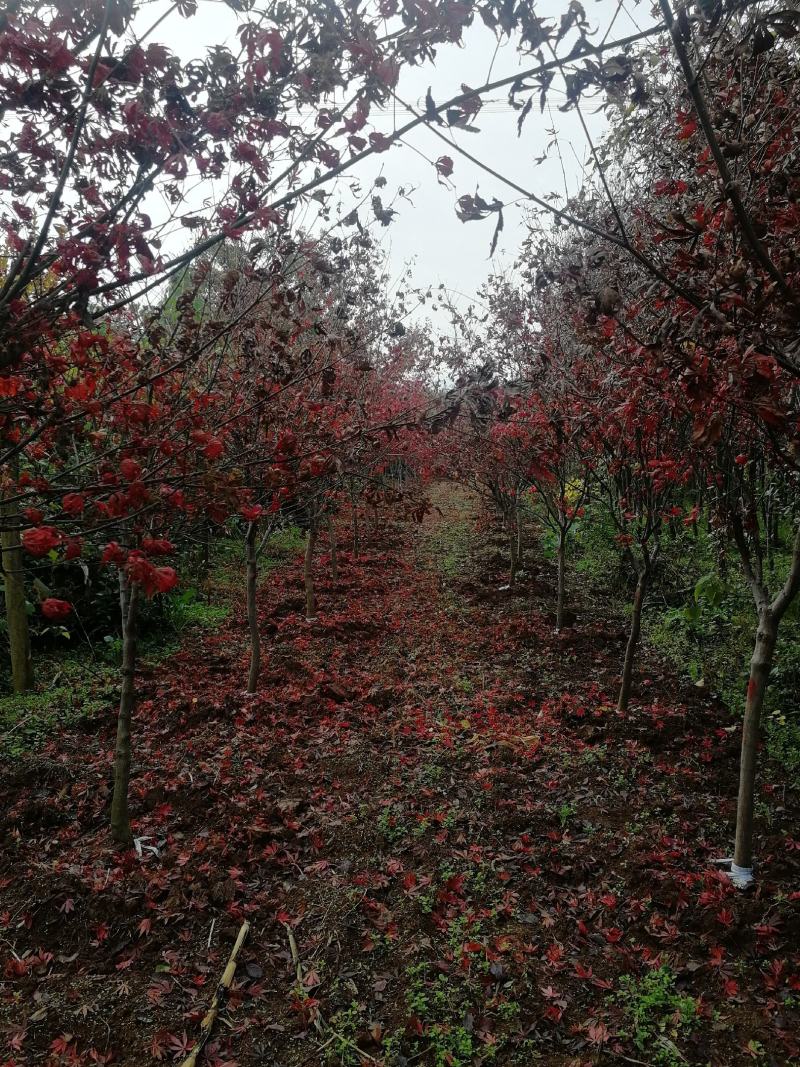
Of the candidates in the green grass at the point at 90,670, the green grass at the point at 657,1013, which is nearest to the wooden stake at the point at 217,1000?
the green grass at the point at 657,1013

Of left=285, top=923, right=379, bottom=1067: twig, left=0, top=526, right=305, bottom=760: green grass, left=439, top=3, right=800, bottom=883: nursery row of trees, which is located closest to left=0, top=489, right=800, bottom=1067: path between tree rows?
left=285, top=923, right=379, bottom=1067: twig

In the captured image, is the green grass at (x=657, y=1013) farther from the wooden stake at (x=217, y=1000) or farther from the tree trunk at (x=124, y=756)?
the tree trunk at (x=124, y=756)

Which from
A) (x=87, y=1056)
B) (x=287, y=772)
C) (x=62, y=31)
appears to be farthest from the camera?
(x=287, y=772)

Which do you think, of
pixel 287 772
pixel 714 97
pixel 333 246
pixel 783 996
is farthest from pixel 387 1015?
pixel 333 246

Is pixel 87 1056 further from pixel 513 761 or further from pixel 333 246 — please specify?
pixel 333 246

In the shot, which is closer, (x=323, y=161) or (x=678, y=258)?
(x=678, y=258)

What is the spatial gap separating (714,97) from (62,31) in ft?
9.47

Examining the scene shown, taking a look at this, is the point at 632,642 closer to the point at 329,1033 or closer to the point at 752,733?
the point at 752,733

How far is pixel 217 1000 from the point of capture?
9.99ft

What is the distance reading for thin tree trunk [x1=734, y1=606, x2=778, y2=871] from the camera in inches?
141

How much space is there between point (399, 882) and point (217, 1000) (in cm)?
Answer: 126

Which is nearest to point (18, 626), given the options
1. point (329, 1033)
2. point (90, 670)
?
point (90, 670)

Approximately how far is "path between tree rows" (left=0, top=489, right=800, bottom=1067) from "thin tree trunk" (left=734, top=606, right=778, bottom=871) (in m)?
0.25

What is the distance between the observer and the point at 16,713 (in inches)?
A: 238
